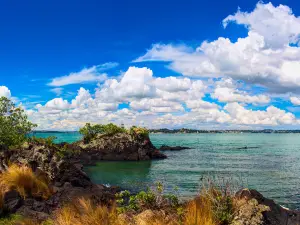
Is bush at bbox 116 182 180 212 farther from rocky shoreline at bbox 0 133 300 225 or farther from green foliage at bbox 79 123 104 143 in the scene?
green foliage at bbox 79 123 104 143

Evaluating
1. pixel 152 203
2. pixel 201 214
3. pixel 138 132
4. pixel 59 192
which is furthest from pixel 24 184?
pixel 138 132

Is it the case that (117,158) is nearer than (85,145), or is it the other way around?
(117,158)

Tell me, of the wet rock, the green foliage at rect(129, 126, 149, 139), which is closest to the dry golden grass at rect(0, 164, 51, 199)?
the wet rock

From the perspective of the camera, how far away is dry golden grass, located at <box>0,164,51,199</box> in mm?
18828

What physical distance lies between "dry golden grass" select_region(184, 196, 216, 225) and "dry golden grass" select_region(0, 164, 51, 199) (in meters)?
12.0

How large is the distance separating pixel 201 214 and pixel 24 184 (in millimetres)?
13369

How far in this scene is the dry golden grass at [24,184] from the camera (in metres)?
18.8

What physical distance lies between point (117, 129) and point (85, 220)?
7561 centimetres

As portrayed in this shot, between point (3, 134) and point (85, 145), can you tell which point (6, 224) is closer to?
point (3, 134)

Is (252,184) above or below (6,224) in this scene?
below

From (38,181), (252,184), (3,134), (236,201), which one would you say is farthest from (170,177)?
(236,201)

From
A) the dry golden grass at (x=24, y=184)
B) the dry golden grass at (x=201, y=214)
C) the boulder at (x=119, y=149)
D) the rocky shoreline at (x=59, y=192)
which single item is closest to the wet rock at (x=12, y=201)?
the rocky shoreline at (x=59, y=192)

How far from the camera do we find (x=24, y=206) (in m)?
16.9

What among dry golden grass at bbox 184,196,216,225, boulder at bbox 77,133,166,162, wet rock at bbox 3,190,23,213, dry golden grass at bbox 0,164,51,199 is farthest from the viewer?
boulder at bbox 77,133,166,162
